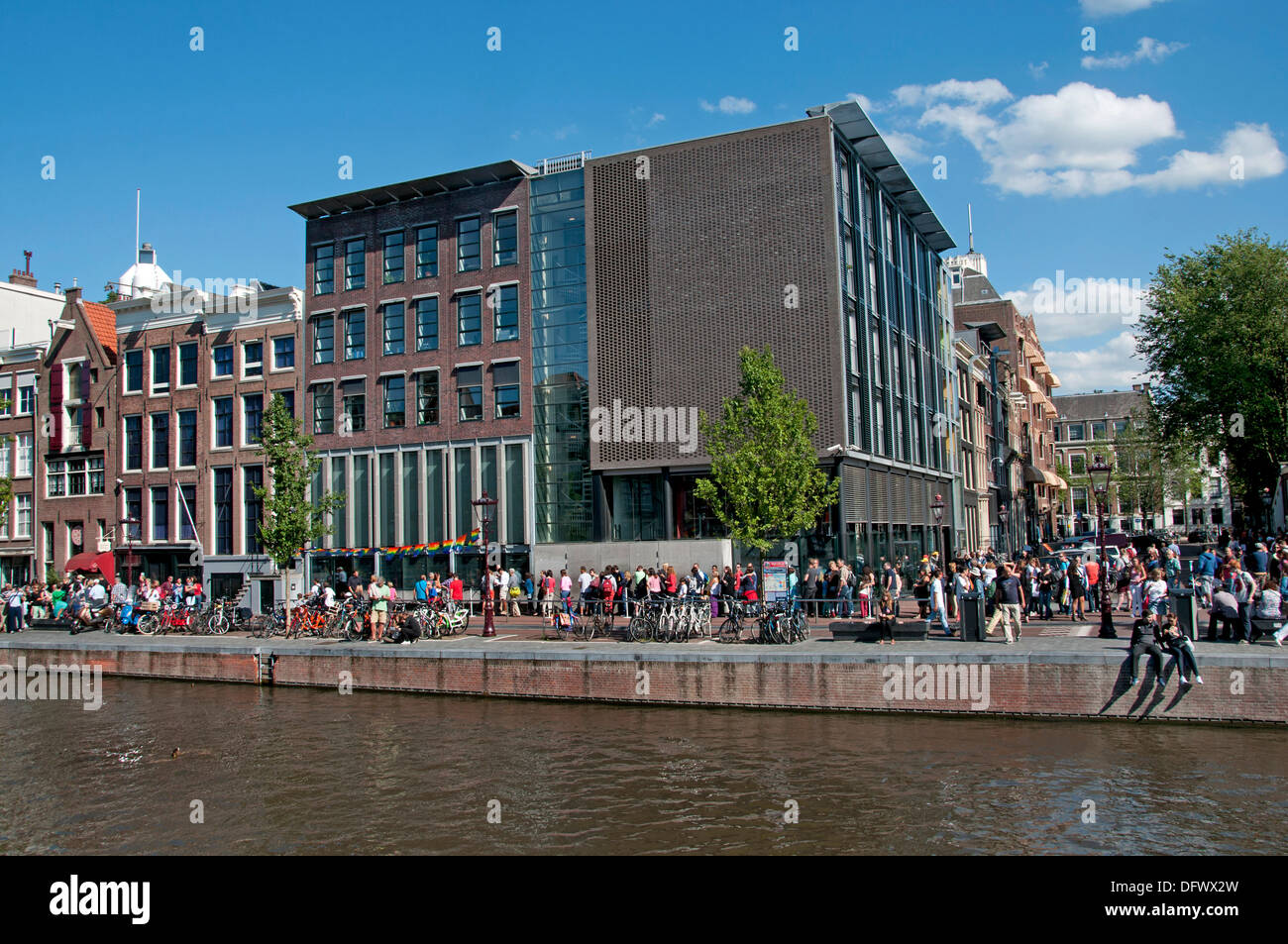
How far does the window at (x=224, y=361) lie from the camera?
4212 cm

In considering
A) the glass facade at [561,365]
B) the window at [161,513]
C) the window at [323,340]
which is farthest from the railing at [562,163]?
the window at [161,513]

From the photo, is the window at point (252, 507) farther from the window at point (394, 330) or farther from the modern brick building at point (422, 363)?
the window at point (394, 330)

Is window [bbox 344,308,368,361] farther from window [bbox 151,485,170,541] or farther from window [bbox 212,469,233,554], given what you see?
window [bbox 151,485,170,541]

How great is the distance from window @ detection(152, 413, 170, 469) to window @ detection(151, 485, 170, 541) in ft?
4.04

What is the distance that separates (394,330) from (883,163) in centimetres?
2124

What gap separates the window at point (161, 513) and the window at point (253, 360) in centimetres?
683

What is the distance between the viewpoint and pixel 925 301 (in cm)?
4791

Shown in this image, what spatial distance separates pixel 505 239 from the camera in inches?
1480

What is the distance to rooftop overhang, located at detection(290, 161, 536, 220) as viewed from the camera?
37219mm

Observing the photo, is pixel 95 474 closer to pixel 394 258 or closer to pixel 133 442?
pixel 133 442

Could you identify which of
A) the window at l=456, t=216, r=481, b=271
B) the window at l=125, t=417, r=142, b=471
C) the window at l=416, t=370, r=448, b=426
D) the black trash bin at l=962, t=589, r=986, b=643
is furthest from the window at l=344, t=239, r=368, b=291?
the black trash bin at l=962, t=589, r=986, b=643
